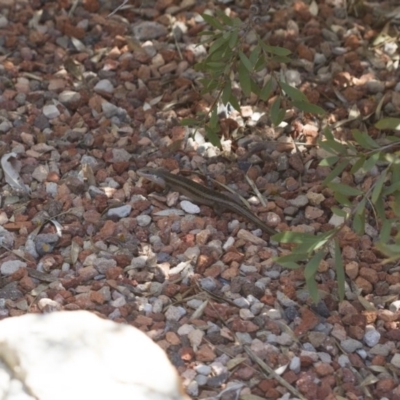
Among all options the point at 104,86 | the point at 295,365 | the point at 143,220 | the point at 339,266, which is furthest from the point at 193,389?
the point at 104,86

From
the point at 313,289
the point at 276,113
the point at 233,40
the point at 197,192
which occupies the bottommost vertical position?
the point at 197,192

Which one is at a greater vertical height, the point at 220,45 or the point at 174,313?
the point at 220,45

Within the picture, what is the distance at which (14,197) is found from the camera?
13.2ft

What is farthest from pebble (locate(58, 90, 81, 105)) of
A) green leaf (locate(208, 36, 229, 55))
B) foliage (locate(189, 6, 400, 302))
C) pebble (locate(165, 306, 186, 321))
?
pebble (locate(165, 306, 186, 321))

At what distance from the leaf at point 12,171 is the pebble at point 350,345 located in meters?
1.46

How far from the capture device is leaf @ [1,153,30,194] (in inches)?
158

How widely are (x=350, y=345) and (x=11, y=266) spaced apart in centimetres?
129

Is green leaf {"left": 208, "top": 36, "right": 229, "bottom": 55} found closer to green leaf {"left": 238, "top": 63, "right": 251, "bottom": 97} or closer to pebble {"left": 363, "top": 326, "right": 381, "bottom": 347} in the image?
green leaf {"left": 238, "top": 63, "right": 251, "bottom": 97}

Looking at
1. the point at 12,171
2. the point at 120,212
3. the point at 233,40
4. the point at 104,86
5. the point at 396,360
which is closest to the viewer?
the point at 396,360

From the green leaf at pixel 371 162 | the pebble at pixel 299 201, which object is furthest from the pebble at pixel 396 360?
the pebble at pixel 299 201

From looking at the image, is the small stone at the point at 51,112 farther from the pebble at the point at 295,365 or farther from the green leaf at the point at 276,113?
the pebble at the point at 295,365

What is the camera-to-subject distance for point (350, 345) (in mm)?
3354

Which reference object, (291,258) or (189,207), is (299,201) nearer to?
(189,207)

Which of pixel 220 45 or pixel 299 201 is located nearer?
pixel 220 45
